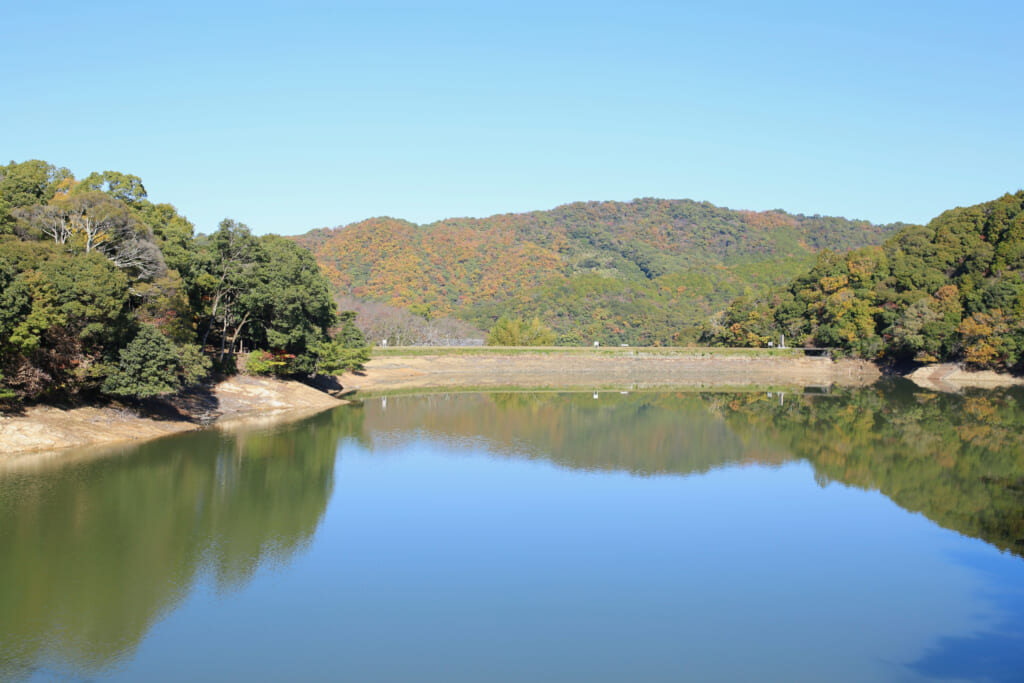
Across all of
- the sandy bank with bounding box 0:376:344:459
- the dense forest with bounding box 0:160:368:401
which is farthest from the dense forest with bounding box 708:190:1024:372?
the dense forest with bounding box 0:160:368:401

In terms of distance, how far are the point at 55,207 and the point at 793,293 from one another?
7075 cm

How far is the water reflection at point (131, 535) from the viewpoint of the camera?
11.2 metres

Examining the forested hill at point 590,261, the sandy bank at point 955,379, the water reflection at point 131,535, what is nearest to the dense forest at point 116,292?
the water reflection at point 131,535

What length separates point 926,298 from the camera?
2422 inches

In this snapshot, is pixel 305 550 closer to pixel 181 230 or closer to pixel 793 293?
pixel 181 230

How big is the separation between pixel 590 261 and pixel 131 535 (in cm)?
13015

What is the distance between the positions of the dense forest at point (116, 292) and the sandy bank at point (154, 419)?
833 millimetres

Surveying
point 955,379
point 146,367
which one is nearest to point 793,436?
point 146,367

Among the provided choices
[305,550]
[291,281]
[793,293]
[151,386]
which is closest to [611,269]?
[793,293]

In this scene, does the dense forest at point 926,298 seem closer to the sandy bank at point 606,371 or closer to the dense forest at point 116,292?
the sandy bank at point 606,371

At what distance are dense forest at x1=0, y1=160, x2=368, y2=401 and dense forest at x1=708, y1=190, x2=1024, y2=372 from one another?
45065 mm

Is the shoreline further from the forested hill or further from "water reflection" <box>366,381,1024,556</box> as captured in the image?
the forested hill

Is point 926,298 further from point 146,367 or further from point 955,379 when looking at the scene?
point 146,367

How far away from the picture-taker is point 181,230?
34281 millimetres
